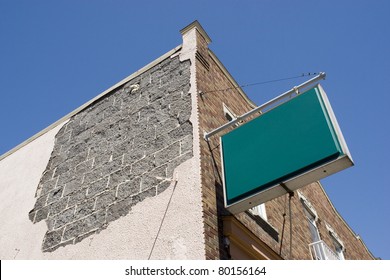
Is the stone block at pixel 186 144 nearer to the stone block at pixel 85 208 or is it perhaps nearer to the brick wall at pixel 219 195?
the brick wall at pixel 219 195

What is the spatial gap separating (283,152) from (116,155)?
3.39m

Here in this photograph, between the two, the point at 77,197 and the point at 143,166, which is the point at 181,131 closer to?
the point at 143,166

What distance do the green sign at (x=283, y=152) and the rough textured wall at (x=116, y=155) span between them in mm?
888

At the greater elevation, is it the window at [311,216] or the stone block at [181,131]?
the window at [311,216]

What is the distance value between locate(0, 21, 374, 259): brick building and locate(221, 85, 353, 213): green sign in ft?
1.45

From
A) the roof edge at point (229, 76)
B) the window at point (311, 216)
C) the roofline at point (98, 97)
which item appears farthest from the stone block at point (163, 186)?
the window at point (311, 216)

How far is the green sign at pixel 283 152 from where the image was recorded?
555 centimetres

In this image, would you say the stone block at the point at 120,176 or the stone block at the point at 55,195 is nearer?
the stone block at the point at 120,176

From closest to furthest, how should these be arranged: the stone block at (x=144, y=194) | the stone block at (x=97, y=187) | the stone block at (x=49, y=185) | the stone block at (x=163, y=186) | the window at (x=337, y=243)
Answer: the stone block at (x=163, y=186) → the stone block at (x=144, y=194) → the stone block at (x=97, y=187) → the stone block at (x=49, y=185) → the window at (x=337, y=243)

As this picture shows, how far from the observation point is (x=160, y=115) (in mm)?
7773

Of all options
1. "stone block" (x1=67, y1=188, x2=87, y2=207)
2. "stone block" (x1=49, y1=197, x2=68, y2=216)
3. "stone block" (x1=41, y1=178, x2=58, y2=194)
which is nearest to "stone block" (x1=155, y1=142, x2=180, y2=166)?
"stone block" (x1=67, y1=188, x2=87, y2=207)

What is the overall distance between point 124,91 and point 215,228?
445 centimetres

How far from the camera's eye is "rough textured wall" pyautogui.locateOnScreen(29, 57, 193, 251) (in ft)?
22.7
